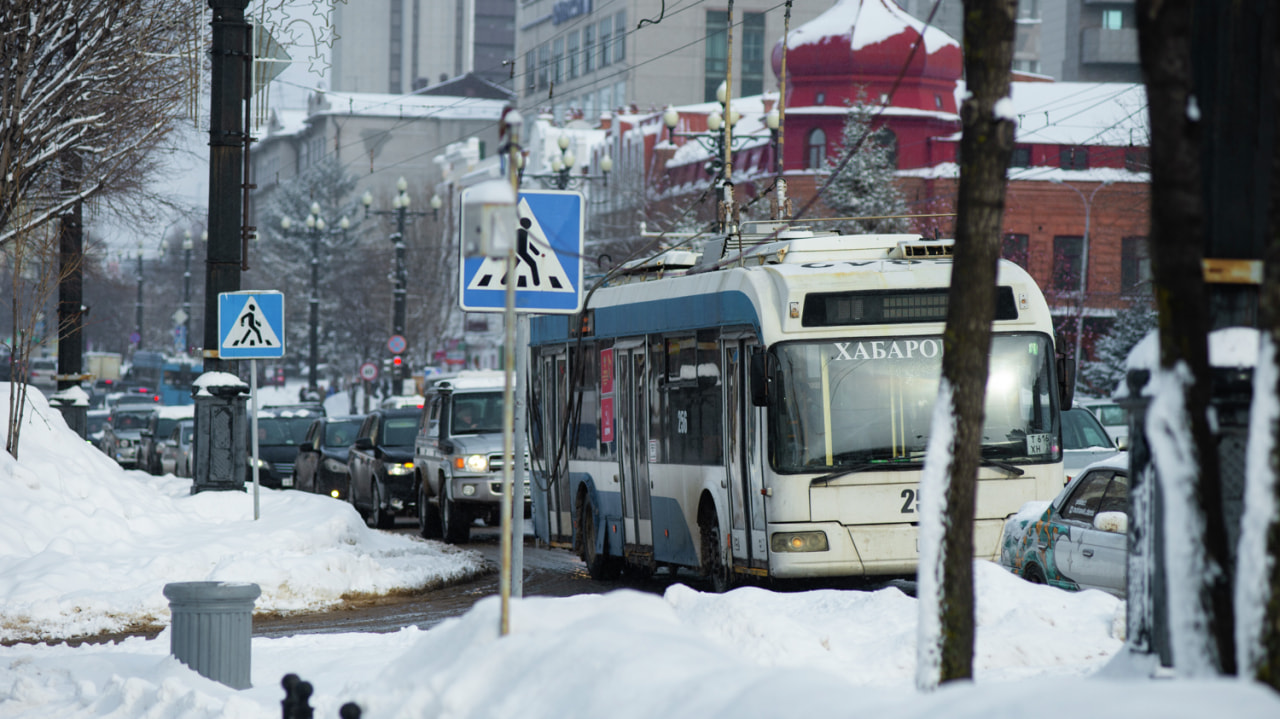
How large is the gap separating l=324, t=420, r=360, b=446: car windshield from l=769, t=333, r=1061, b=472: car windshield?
18.0 m

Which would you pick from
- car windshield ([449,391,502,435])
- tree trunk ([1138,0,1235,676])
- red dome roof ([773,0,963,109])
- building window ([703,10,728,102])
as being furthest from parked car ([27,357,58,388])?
tree trunk ([1138,0,1235,676])

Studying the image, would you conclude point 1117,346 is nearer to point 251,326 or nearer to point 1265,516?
point 251,326

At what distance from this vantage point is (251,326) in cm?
1762

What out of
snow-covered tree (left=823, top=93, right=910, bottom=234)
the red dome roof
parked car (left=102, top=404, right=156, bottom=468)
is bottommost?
parked car (left=102, top=404, right=156, bottom=468)

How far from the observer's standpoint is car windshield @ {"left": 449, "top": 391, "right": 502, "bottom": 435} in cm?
2348

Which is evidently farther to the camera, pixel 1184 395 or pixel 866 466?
pixel 866 466

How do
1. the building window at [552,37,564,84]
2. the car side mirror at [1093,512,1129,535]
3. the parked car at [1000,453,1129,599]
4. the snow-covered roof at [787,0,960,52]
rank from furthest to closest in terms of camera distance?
the building window at [552,37,564,84]
the snow-covered roof at [787,0,960,52]
the parked car at [1000,453,1129,599]
the car side mirror at [1093,512,1129,535]

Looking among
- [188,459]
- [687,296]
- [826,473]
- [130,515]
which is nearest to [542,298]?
[826,473]

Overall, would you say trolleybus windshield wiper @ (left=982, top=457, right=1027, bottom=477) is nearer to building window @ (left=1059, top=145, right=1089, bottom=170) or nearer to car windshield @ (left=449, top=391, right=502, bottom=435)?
car windshield @ (left=449, top=391, right=502, bottom=435)

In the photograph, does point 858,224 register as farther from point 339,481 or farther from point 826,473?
point 826,473

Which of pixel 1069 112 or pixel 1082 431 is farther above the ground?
A: pixel 1069 112

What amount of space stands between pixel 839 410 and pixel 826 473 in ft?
1.64

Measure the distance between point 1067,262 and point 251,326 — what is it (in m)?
49.0

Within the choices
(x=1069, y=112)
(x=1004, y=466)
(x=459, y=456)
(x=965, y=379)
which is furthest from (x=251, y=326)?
(x=1069, y=112)
